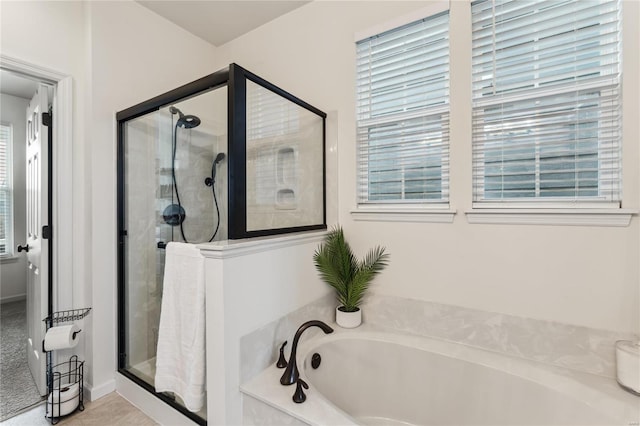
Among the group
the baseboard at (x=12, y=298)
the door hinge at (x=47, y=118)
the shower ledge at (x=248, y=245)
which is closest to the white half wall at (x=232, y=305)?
the shower ledge at (x=248, y=245)

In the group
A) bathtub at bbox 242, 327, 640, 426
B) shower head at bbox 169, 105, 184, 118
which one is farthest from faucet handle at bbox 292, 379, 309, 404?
shower head at bbox 169, 105, 184, 118

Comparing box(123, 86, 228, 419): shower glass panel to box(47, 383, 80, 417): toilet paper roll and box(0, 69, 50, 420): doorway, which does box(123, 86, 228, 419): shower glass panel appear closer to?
box(47, 383, 80, 417): toilet paper roll

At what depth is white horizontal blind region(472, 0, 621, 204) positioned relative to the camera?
1.35 m

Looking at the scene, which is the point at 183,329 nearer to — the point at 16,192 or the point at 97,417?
the point at 97,417

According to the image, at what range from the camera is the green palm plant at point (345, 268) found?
1.84 metres

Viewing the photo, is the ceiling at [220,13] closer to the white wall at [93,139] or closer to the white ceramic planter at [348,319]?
the white wall at [93,139]

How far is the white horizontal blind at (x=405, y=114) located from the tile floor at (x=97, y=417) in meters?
1.91

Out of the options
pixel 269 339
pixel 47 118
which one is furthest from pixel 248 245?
pixel 47 118

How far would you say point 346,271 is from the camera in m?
1.87

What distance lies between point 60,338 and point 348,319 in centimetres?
171

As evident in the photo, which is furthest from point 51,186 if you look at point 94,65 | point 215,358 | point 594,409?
point 594,409

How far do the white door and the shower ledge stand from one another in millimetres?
1408

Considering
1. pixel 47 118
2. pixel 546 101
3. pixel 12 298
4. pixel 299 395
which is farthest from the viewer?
pixel 12 298

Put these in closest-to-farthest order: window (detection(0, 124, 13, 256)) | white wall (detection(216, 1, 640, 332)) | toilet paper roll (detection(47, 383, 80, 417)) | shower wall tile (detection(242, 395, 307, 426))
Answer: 1. shower wall tile (detection(242, 395, 307, 426))
2. white wall (detection(216, 1, 640, 332))
3. toilet paper roll (detection(47, 383, 80, 417))
4. window (detection(0, 124, 13, 256))
